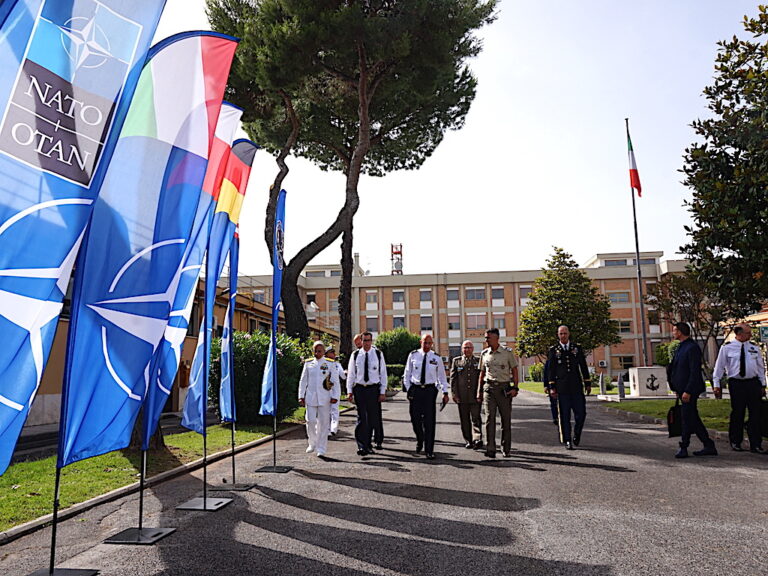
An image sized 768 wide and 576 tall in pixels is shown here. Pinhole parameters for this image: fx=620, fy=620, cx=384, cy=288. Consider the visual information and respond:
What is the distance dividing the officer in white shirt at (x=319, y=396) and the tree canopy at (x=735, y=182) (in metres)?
8.10

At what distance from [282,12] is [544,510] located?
17665mm

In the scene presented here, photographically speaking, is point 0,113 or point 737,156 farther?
point 737,156

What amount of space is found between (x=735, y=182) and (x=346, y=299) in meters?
13.7

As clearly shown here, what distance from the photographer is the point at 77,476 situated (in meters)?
7.77

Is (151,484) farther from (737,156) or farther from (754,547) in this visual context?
(737,156)

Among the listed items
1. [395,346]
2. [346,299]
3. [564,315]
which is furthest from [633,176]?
[395,346]

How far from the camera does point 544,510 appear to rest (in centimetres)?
573

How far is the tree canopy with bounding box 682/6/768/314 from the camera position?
37.2 ft

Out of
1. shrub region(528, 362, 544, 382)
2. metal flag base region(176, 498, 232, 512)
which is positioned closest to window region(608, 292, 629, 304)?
shrub region(528, 362, 544, 382)

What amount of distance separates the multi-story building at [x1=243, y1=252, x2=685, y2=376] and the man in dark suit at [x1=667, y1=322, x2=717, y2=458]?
5097 centimetres

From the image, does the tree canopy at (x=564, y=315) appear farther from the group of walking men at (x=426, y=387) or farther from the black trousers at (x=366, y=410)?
the black trousers at (x=366, y=410)

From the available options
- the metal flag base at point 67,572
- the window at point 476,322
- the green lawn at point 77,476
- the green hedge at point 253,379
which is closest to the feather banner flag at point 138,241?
the metal flag base at point 67,572

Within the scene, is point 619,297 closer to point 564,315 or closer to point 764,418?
point 564,315

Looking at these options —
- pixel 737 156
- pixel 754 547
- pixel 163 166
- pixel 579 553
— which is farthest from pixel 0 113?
pixel 737 156
